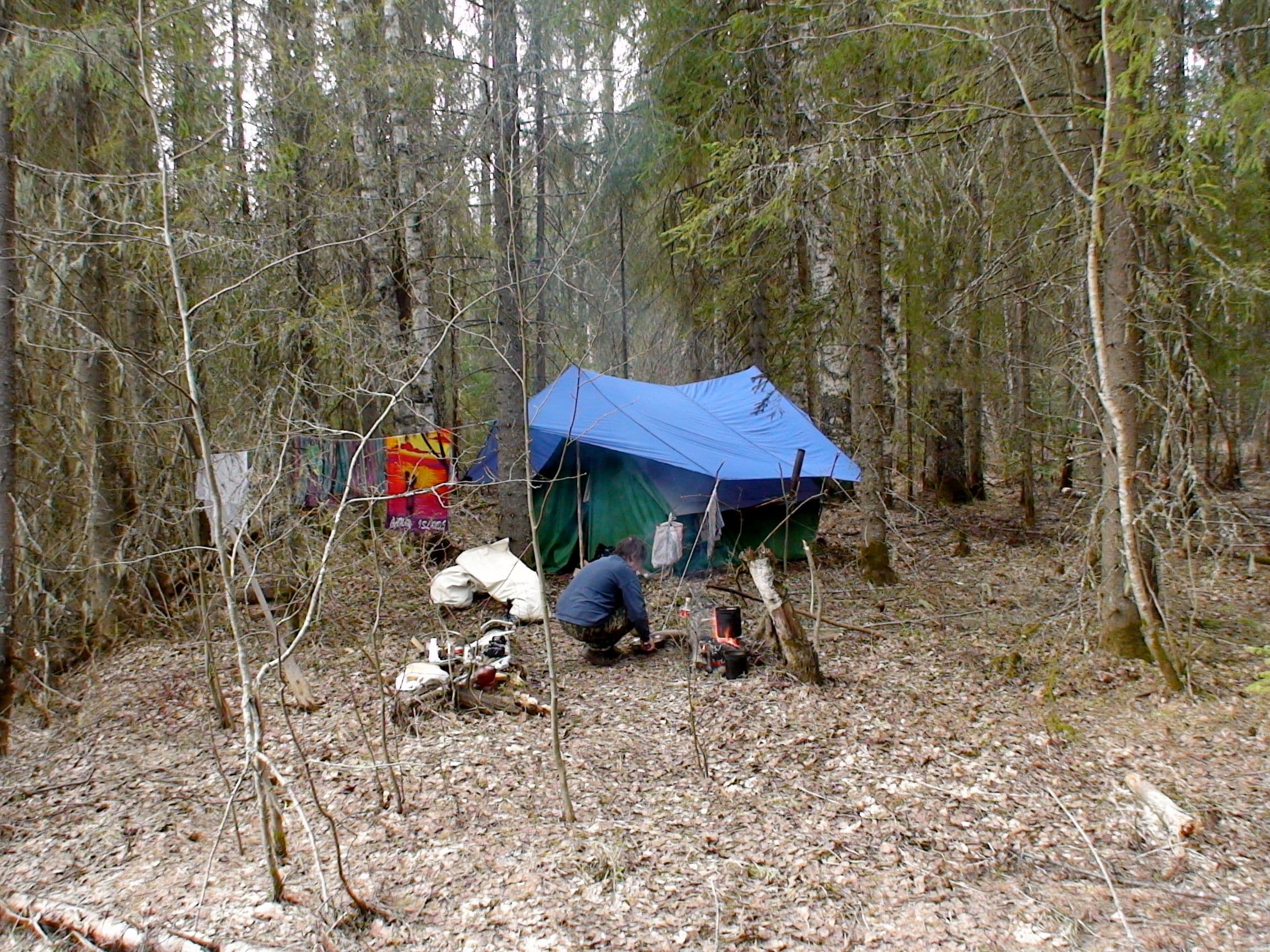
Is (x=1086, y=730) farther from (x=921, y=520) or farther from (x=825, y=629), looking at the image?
(x=921, y=520)

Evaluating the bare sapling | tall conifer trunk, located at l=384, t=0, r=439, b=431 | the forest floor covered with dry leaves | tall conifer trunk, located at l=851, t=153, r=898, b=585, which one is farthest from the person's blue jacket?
tall conifer trunk, located at l=384, t=0, r=439, b=431

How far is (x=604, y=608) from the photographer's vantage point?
6262 mm

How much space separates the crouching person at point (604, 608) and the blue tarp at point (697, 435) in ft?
6.50

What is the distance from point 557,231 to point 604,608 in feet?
12.5

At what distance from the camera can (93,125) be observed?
6051mm

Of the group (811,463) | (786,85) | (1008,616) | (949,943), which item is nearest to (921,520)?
(811,463)

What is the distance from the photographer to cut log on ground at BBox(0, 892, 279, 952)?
3.01 m

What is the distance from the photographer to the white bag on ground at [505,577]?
289 inches

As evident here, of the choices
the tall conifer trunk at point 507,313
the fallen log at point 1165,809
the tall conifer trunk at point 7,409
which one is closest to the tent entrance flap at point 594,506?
the tall conifer trunk at point 507,313

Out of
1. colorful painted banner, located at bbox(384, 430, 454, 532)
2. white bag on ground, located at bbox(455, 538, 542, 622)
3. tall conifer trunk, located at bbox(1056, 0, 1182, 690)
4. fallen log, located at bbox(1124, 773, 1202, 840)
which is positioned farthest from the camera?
colorful painted banner, located at bbox(384, 430, 454, 532)

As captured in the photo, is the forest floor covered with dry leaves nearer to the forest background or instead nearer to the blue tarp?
the forest background

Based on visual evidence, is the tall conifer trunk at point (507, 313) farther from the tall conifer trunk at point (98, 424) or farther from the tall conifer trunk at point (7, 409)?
the tall conifer trunk at point (7, 409)

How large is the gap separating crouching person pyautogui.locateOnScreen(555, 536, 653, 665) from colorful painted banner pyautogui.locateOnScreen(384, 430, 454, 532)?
201 centimetres

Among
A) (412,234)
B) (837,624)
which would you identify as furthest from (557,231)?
(837,624)
